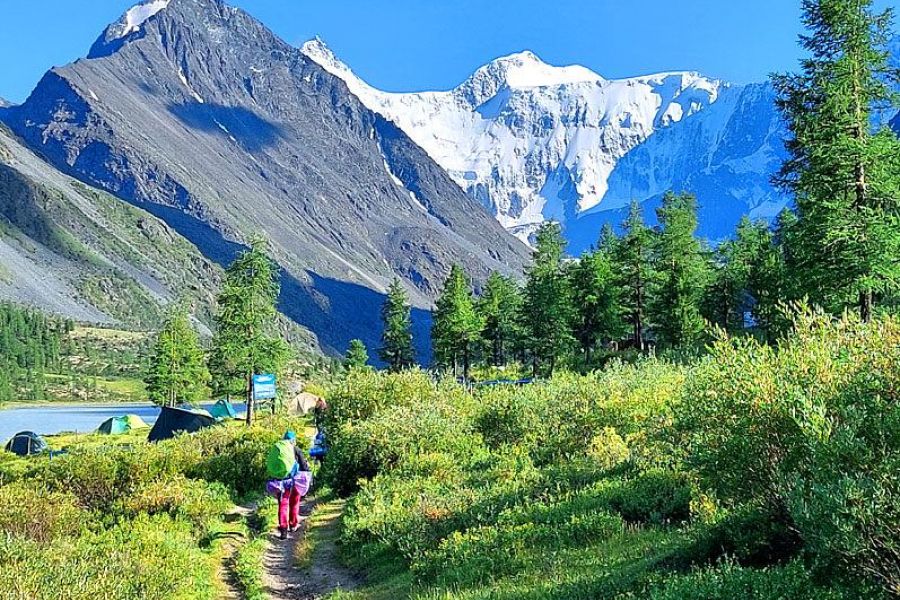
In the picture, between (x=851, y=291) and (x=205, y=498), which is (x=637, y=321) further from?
(x=205, y=498)

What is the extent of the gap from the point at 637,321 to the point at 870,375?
46.3 meters

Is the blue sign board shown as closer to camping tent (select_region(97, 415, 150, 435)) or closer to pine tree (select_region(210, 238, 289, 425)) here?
pine tree (select_region(210, 238, 289, 425))

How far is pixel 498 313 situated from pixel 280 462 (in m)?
57.9

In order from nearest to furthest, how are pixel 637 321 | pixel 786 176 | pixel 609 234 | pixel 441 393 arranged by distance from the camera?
pixel 786 176 → pixel 441 393 → pixel 637 321 → pixel 609 234

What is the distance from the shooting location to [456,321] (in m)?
63.5

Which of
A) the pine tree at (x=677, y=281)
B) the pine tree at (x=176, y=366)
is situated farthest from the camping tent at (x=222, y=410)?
the pine tree at (x=677, y=281)

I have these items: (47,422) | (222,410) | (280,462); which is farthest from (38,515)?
(47,422)

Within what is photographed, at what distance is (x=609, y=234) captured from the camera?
64.3 m

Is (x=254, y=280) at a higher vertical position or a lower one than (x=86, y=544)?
higher

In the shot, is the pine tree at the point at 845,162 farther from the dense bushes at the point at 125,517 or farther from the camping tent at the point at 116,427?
the camping tent at the point at 116,427

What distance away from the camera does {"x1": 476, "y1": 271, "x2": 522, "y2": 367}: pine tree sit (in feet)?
240


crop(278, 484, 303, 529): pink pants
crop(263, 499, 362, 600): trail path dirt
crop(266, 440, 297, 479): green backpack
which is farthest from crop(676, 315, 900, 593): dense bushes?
crop(278, 484, 303, 529): pink pants

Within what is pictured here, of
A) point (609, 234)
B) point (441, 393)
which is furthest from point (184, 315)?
point (441, 393)

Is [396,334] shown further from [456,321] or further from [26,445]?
[26,445]
